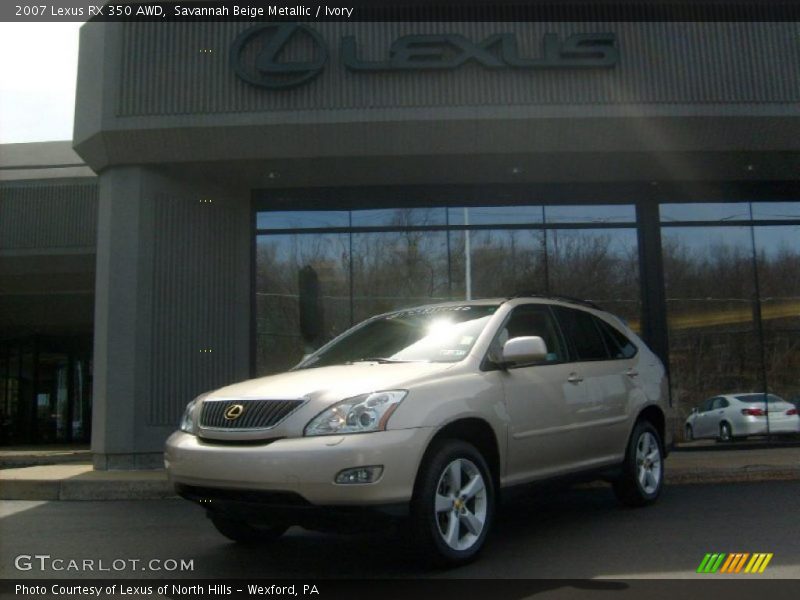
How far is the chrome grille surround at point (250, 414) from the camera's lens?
460cm

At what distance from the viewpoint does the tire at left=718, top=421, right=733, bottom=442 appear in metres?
11.6

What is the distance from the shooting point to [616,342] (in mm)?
7074

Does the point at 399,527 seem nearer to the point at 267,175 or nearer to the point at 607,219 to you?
the point at 267,175

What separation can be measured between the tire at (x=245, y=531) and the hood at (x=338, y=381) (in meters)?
0.93

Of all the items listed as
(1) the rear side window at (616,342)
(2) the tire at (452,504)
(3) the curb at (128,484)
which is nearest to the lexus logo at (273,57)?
(3) the curb at (128,484)

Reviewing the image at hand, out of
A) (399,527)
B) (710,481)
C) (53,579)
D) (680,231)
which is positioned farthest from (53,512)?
(680,231)

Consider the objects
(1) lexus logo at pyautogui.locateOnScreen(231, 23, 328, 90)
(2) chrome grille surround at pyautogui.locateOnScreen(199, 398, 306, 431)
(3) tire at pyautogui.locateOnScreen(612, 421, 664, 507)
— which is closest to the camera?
(2) chrome grille surround at pyautogui.locateOnScreen(199, 398, 306, 431)

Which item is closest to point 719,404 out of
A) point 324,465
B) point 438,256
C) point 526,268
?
point 526,268

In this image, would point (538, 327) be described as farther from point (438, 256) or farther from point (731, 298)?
point (731, 298)

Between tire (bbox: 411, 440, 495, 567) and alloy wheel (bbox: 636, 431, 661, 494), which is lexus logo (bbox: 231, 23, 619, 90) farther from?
tire (bbox: 411, 440, 495, 567)

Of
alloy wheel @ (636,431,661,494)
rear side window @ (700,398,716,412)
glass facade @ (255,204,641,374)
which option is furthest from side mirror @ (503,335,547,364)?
rear side window @ (700,398,716,412)

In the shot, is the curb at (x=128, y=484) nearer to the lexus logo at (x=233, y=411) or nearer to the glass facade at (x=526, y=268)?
the glass facade at (x=526, y=268)

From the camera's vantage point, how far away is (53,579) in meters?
4.84

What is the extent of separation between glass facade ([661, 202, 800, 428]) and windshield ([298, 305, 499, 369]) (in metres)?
7.02
